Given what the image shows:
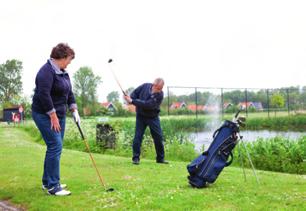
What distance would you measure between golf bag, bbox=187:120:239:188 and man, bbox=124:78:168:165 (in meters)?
2.68

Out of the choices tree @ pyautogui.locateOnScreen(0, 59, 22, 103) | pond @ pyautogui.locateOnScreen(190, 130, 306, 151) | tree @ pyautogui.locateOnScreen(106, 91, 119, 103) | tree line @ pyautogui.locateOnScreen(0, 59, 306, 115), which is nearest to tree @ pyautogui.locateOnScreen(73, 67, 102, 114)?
tree line @ pyautogui.locateOnScreen(0, 59, 306, 115)

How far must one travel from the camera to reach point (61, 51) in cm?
550

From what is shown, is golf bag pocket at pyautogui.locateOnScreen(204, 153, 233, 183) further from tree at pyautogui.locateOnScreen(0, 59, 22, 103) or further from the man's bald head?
tree at pyautogui.locateOnScreen(0, 59, 22, 103)

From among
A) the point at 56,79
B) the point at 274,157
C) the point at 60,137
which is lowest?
the point at 274,157

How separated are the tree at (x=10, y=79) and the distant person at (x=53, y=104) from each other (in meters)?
60.9

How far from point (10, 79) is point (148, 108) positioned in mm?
62025

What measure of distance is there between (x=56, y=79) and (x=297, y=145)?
21.3 ft

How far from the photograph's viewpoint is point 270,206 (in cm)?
475

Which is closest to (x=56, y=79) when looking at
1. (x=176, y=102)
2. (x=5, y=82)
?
(x=176, y=102)

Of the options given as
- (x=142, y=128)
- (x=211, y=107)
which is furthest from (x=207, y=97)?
(x=142, y=128)

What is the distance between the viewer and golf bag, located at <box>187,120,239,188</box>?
590 centimetres

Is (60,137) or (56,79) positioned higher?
(56,79)

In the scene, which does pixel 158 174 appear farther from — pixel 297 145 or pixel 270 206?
pixel 297 145

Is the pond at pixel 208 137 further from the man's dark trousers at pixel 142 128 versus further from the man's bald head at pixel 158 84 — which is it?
the man's bald head at pixel 158 84
